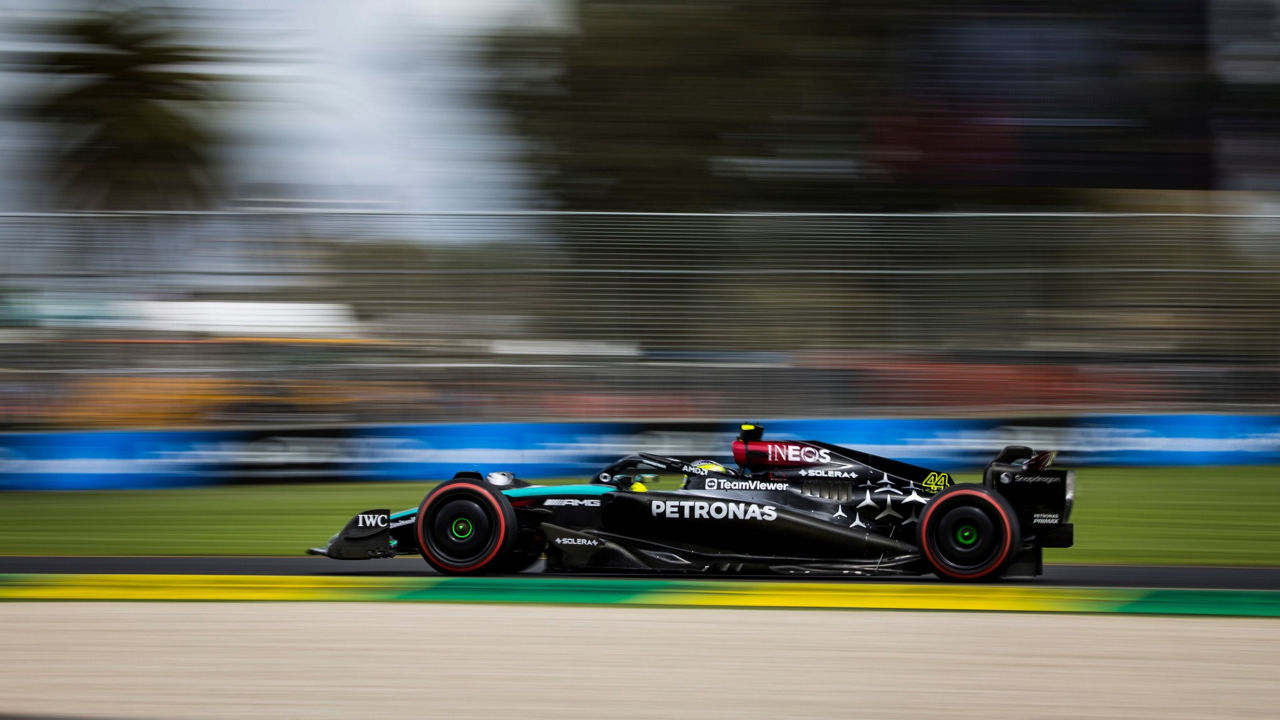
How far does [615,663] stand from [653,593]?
1.14m

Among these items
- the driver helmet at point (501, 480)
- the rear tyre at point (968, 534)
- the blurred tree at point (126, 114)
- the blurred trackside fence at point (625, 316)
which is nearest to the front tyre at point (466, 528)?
the driver helmet at point (501, 480)

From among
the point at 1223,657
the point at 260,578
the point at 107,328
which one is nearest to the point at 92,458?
the point at 107,328

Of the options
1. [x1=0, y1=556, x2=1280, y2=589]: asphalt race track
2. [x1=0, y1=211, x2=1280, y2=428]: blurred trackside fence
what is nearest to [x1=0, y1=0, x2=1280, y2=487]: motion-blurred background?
[x1=0, y1=211, x2=1280, y2=428]: blurred trackside fence

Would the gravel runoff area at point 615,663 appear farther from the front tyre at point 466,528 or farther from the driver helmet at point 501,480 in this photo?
the driver helmet at point 501,480

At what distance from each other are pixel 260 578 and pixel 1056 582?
3.48 metres

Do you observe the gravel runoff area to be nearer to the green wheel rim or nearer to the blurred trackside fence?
the green wheel rim

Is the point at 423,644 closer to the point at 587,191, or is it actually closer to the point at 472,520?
the point at 472,520

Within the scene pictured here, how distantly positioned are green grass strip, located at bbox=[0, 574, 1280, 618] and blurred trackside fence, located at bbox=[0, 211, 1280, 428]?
5088 millimetres

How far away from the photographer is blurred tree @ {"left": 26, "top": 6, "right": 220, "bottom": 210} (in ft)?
51.9

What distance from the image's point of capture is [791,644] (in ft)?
14.2

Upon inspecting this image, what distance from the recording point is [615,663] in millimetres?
4105

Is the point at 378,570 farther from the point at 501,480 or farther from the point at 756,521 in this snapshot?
the point at 756,521

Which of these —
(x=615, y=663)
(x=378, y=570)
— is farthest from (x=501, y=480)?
(x=615, y=663)

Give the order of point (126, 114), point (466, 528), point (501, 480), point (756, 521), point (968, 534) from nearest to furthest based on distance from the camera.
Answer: point (968, 534) < point (756, 521) < point (466, 528) < point (501, 480) < point (126, 114)
